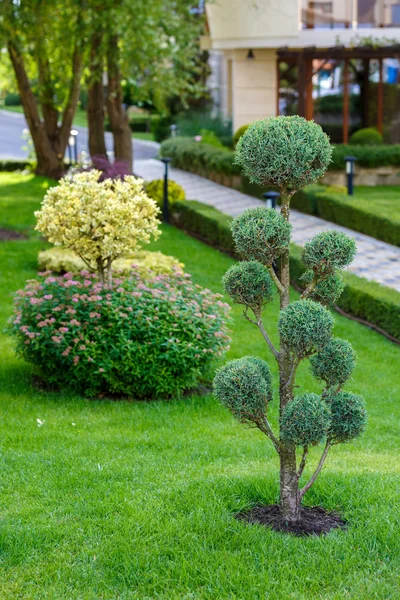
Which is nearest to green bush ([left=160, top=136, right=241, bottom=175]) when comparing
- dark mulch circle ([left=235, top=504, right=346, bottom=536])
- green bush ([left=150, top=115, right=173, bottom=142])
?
green bush ([left=150, top=115, right=173, bottom=142])

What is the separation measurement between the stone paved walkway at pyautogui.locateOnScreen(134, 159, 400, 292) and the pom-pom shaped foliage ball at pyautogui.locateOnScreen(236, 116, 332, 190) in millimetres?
8199

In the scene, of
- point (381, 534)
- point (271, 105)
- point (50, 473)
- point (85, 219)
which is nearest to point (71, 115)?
point (271, 105)

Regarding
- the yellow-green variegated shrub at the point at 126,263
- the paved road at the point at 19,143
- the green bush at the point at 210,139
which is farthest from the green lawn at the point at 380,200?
the paved road at the point at 19,143

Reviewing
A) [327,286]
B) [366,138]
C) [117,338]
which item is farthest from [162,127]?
[327,286]

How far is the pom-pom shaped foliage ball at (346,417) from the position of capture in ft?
17.0

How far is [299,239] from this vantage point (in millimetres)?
16422

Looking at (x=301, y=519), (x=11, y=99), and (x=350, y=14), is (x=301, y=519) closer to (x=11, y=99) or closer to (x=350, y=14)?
(x=350, y=14)

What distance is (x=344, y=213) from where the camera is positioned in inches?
702

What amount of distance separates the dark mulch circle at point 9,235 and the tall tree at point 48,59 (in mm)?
5073

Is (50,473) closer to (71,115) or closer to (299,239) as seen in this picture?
(299,239)

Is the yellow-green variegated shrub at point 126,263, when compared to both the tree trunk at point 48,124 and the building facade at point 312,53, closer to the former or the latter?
the tree trunk at point 48,124

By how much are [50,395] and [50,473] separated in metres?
2.45

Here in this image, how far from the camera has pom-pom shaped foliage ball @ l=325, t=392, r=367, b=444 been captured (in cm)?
518

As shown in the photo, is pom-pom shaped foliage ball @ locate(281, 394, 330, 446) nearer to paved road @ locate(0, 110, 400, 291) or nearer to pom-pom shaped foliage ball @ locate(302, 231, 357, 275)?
pom-pom shaped foliage ball @ locate(302, 231, 357, 275)
